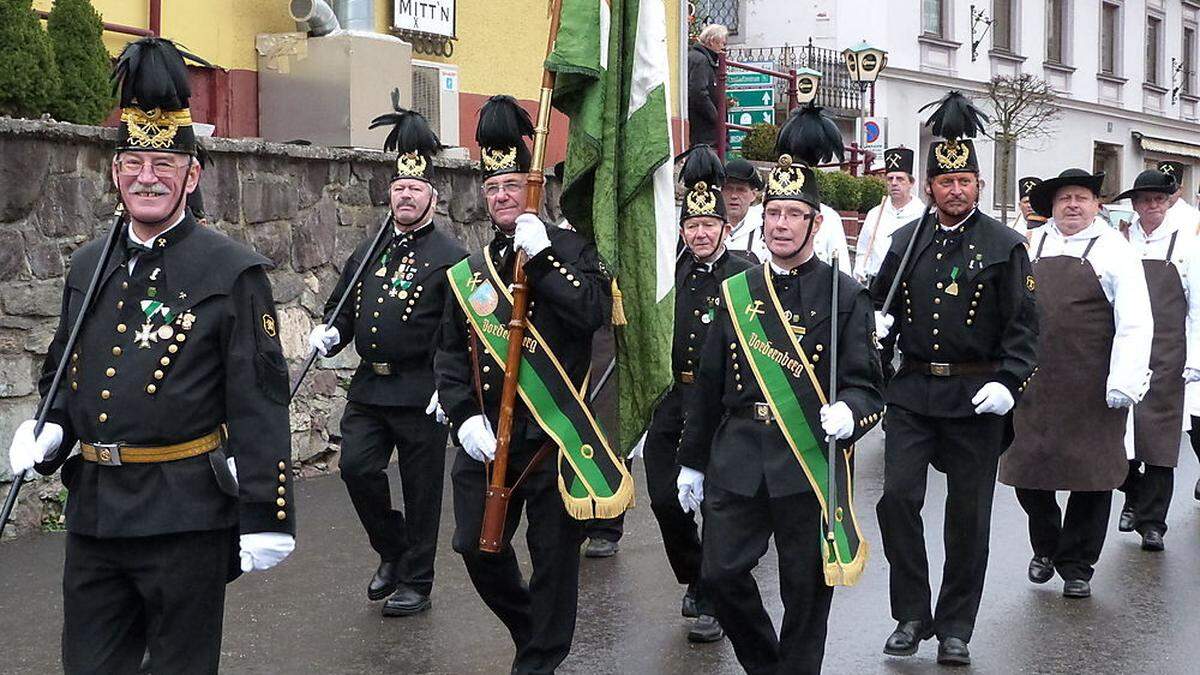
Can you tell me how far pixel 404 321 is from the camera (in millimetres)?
7836

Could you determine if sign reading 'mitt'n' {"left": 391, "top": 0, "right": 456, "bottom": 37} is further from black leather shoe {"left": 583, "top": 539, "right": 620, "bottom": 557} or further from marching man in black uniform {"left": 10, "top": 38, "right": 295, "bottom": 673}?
marching man in black uniform {"left": 10, "top": 38, "right": 295, "bottom": 673}

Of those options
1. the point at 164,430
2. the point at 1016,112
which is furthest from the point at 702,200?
the point at 1016,112

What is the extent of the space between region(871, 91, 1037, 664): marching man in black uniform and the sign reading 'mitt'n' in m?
7.43

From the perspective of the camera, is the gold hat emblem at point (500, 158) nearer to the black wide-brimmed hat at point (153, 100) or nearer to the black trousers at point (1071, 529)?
the black wide-brimmed hat at point (153, 100)

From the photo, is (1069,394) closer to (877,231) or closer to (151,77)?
(151,77)

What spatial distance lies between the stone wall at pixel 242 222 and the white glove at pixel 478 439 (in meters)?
3.21

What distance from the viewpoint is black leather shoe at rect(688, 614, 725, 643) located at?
23.8 ft

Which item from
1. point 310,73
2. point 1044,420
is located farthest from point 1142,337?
point 310,73

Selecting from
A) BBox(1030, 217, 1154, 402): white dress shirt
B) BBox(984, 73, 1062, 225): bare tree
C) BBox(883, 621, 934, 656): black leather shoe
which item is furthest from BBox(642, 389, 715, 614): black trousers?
BBox(984, 73, 1062, 225): bare tree

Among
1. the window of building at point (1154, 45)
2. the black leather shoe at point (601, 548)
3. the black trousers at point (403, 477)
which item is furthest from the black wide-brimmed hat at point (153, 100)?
the window of building at point (1154, 45)

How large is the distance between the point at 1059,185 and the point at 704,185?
1.97 meters

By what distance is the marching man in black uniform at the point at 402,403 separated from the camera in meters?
7.78

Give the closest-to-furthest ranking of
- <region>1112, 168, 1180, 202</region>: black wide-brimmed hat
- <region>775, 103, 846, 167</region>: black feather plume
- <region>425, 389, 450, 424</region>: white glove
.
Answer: <region>775, 103, 846, 167</region>: black feather plume → <region>425, 389, 450, 424</region>: white glove → <region>1112, 168, 1180, 202</region>: black wide-brimmed hat

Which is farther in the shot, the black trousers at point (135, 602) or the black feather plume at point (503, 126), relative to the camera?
the black feather plume at point (503, 126)
